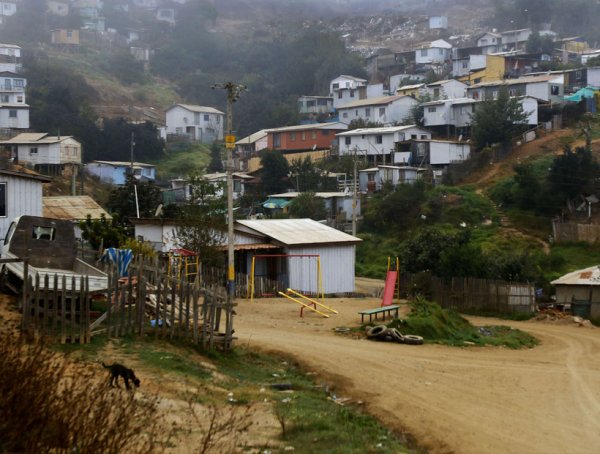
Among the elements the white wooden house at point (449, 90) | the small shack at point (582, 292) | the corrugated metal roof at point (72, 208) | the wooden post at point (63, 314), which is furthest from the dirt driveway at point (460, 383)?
the white wooden house at point (449, 90)

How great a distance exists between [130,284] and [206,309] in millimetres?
1618

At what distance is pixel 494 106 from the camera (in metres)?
67.6

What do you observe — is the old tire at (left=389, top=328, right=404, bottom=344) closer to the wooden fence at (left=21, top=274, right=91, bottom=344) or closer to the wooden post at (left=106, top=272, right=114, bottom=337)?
the wooden post at (left=106, top=272, right=114, bottom=337)

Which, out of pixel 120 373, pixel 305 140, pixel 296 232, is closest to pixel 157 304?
pixel 120 373

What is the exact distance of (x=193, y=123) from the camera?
94500mm

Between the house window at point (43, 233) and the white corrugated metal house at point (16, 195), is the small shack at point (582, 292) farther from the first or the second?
the house window at point (43, 233)

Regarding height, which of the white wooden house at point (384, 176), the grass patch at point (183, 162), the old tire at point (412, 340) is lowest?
the old tire at point (412, 340)

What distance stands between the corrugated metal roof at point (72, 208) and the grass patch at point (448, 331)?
→ 16.0 m

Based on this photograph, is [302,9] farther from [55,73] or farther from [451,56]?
[55,73]

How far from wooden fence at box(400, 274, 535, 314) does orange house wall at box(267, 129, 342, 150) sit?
48.7 meters

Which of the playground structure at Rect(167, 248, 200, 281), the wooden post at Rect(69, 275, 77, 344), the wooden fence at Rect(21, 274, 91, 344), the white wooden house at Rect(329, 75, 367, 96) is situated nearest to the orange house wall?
the white wooden house at Rect(329, 75, 367, 96)

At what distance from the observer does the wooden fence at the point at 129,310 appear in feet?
50.2

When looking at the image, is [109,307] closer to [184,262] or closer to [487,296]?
[184,262]

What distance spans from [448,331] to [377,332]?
262 centimetres
